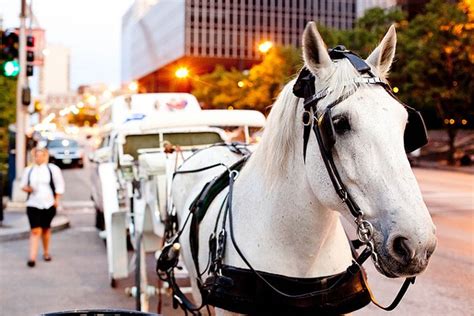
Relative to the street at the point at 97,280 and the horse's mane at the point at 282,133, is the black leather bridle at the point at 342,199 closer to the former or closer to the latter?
the horse's mane at the point at 282,133

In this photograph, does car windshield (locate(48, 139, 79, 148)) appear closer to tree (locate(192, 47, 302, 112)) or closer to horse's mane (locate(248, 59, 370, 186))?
tree (locate(192, 47, 302, 112))

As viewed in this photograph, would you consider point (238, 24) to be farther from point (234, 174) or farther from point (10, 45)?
point (234, 174)

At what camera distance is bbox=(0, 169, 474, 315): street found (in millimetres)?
7004

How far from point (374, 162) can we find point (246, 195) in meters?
0.97

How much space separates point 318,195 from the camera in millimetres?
2592

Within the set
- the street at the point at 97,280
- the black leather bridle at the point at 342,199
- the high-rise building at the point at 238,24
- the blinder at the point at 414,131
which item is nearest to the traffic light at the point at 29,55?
the street at the point at 97,280

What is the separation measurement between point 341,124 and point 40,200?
26.3ft

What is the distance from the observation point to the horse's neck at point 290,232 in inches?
110

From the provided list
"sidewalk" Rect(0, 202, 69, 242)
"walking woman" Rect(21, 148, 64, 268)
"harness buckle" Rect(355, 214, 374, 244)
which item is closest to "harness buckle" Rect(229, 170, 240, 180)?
"harness buckle" Rect(355, 214, 374, 244)

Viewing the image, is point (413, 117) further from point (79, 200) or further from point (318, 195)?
point (79, 200)

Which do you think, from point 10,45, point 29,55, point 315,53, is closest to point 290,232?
point 315,53

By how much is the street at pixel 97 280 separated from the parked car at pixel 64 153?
851 inches

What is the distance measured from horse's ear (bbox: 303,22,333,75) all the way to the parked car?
107 ft

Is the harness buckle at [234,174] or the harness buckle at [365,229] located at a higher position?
the harness buckle at [234,174]
